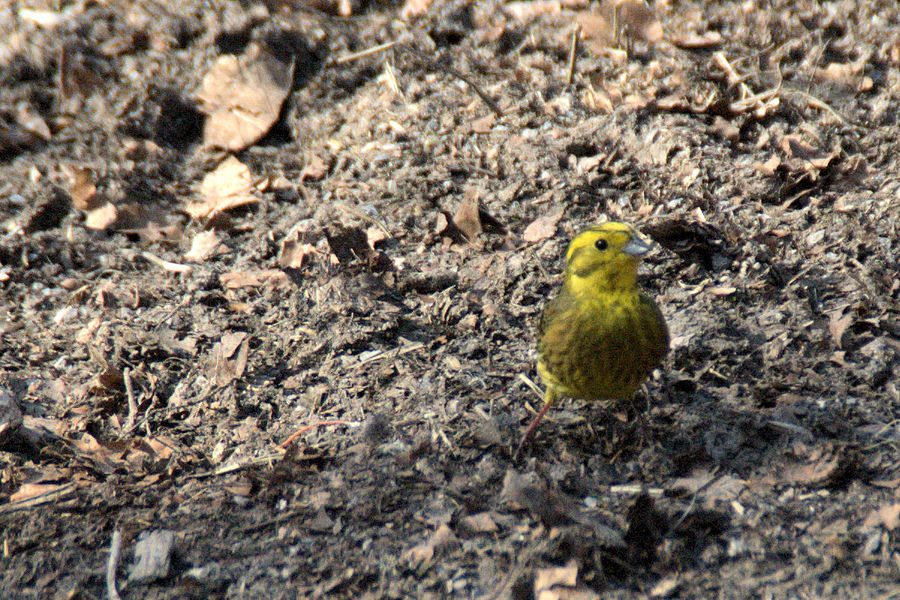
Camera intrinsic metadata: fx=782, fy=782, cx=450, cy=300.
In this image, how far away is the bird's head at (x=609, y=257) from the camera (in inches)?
130

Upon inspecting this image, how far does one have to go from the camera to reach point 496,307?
4.22 m

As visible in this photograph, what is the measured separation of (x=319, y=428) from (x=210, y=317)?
1.16 metres

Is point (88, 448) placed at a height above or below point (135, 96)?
below

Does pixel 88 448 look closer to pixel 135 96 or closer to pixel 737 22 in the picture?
pixel 135 96

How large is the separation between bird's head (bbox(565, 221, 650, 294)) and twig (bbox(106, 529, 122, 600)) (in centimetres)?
210

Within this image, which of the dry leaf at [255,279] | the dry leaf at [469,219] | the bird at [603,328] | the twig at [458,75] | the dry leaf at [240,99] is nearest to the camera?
the bird at [603,328]

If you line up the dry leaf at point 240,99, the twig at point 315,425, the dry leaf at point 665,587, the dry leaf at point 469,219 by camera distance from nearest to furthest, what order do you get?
1. the dry leaf at point 665,587
2. the twig at point 315,425
3. the dry leaf at point 469,219
4. the dry leaf at point 240,99

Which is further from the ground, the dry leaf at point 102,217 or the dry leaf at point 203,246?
the dry leaf at point 102,217

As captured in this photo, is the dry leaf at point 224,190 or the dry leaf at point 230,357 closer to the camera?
the dry leaf at point 230,357

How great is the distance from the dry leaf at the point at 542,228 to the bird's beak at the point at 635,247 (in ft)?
4.09

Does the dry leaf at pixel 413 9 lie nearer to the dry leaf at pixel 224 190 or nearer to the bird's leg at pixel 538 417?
the dry leaf at pixel 224 190

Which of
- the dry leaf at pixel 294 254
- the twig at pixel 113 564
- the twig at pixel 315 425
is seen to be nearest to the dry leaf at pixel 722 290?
the twig at pixel 315 425

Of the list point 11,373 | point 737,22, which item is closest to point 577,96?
point 737,22

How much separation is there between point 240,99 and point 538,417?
3.40m
